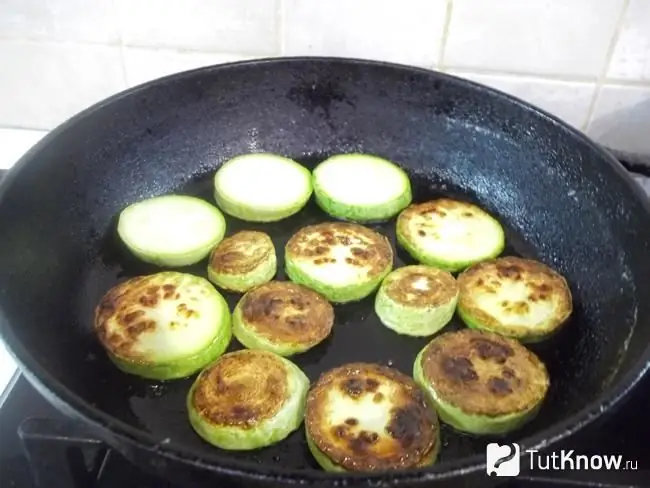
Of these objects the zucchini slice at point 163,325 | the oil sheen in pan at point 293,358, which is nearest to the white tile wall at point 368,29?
the oil sheen in pan at point 293,358

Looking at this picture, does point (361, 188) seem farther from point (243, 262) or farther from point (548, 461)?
point (548, 461)

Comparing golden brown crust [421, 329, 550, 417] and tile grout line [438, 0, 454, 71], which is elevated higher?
tile grout line [438, 0, 454, 71]

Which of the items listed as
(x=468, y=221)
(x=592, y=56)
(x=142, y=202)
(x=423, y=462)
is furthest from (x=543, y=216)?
(x=142, y=202)

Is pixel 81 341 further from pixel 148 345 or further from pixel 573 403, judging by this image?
pixel 573 403

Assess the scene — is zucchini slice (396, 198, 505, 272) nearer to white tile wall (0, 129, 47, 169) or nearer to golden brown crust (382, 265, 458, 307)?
golden brown crust (382, 265, 458, 307)

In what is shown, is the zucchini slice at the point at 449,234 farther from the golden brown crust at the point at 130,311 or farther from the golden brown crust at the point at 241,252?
the golden brown crust at the point at 130,311

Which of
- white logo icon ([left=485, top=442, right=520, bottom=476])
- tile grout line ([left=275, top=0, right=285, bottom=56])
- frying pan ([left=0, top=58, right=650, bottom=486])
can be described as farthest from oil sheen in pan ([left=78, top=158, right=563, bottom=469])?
tile grout line ([left=275, top=0, right=285, bottom=56])
